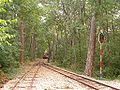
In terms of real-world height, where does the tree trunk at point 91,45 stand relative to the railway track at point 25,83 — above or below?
above

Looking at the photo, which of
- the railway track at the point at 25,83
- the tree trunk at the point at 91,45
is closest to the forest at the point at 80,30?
the tree trunk at the point at 91,45

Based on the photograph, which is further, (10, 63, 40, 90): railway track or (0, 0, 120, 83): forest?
(0, 0, 120, 83): forest

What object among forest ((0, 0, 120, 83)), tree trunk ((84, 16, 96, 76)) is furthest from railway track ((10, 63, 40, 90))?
tree trunk ((84, 16, 96, 76))

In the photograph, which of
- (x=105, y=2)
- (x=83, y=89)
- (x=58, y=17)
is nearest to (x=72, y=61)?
(x=58, y=17)

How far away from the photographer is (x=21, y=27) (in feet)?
125

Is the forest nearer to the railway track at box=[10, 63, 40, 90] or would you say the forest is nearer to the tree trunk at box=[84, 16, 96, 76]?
the tree trunk at box=[84, 16, 96, 76]

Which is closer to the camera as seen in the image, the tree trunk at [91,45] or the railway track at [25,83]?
the railway track at [25,83]

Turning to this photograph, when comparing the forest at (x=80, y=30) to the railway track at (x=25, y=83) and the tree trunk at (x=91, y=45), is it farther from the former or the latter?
the railway track at (x=25, y=83)

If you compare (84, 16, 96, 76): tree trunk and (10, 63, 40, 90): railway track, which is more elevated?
(84, 16, 96, 76): tree trunk

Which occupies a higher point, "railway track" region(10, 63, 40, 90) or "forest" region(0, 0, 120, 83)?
"forest" region(0, 0, 120, 83)

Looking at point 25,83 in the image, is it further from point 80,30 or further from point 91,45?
point 80,30

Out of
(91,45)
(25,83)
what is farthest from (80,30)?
(25,83)

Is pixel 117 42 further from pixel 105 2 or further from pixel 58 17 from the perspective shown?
pixel 58 17

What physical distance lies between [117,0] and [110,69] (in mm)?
9654
